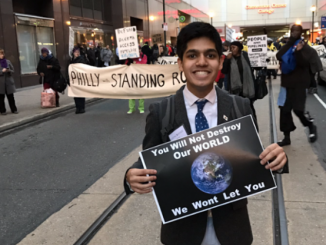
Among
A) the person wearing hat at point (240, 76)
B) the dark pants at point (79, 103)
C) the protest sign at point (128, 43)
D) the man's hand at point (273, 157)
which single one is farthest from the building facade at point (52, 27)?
the man's hand at point (273, 157)

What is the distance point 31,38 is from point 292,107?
46.7 ft

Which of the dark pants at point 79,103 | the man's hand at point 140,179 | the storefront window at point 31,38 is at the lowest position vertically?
the dark pants at point 79,103

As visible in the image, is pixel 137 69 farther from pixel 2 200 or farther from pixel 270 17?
pixel 270 17

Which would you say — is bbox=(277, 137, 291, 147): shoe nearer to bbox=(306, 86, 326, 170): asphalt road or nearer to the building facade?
bbox=(306, 86, 326, 170): asphalt road

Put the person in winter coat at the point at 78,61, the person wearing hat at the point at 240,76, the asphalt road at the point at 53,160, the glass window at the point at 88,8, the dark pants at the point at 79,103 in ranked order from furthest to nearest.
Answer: the glass window at the point at 88,8
the dark pants at the point at 79,103
the person in winter coat at the point at 78,61
the person wearing hat at the point at 240,76
the asphalt road at the point at 53,160

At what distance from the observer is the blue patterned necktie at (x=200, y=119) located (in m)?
1.66

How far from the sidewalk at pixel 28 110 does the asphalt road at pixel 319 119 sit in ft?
22.4

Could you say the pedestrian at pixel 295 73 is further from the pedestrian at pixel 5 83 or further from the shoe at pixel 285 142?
the pedestrian at pixel 5 83

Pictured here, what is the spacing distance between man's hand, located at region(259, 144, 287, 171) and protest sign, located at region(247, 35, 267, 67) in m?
8.93

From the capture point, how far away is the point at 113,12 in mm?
24812

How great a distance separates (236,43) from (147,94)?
3491mm

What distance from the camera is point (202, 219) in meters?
1.66

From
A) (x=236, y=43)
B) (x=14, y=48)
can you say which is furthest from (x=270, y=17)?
(x=236, y=43)

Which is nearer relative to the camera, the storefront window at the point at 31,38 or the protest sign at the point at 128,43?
the protest sign at the point at 128,43
